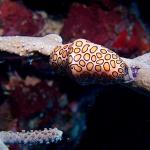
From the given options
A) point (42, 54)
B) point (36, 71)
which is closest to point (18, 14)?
point (36, 71)

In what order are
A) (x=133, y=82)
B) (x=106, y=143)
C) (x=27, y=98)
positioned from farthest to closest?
(x=106, y=143)
(x=27, y=98)
(x=133, y=82)

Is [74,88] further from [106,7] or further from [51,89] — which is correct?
[106,7]

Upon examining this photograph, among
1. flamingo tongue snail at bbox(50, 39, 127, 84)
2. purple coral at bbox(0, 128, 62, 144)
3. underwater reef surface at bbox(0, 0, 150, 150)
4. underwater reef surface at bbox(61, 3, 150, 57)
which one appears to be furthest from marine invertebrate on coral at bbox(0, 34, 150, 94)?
underwater reef surface at bbox(61, 3, 150, 57)

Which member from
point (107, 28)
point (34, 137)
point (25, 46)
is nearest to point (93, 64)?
point (25, 46)

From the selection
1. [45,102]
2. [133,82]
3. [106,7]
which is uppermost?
[106,7]

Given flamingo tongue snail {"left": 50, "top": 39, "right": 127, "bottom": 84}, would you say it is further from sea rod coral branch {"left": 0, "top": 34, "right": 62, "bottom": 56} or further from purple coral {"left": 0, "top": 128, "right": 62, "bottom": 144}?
purple coral {"left": 0, "top": 128, "right": 62, "bottom": 144}

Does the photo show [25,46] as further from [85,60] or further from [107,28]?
[107,28]
